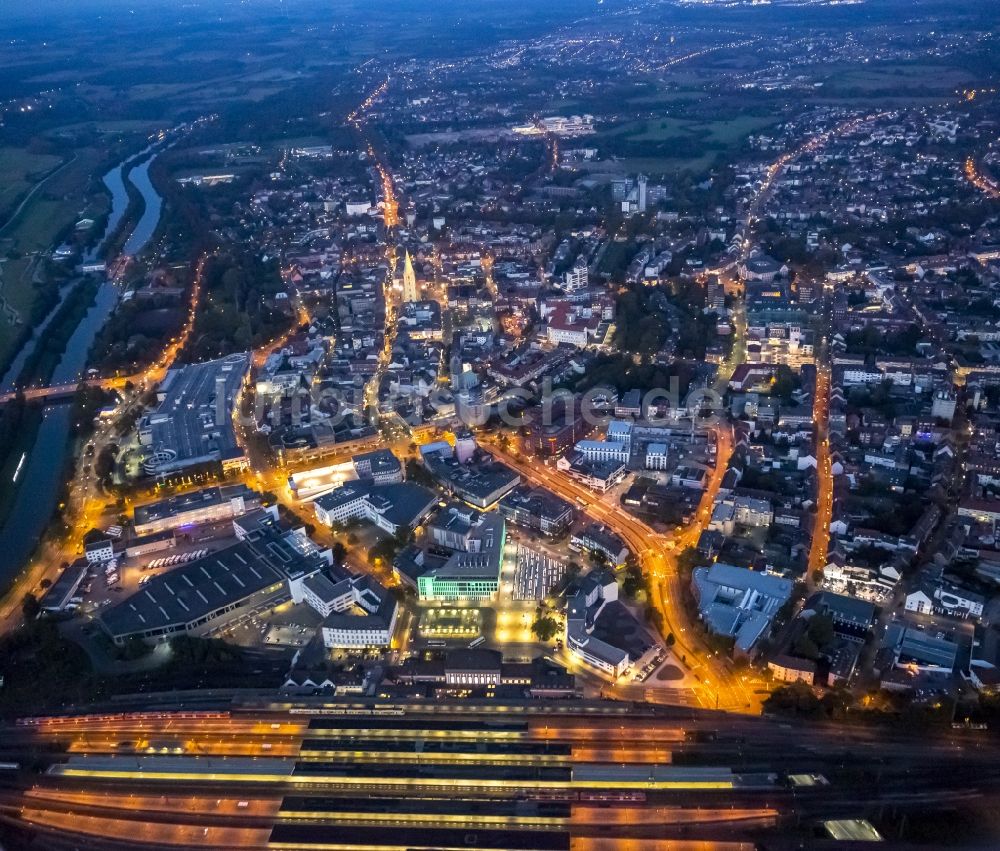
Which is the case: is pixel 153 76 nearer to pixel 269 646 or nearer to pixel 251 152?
pixel 251 152

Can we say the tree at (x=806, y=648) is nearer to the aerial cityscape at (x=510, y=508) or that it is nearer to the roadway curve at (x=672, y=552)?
the aerial cityscape at (x=510, y=508)

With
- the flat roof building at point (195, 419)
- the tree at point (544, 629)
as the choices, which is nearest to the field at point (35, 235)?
the flat roof building at point (195, 419)

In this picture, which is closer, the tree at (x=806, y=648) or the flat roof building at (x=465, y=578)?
the tree at (x=806, y=648)

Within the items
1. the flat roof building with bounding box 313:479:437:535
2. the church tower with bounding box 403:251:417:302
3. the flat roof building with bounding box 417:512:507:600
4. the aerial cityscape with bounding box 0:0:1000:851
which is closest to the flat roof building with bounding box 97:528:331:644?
the aerial cityscape with bounding box 0:0:1000:851

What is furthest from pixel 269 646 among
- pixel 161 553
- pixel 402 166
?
pixel 402 166

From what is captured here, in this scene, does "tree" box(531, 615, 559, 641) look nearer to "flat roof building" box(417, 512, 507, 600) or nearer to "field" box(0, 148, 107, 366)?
"flat roof building" box(417, 512, 507, 600)

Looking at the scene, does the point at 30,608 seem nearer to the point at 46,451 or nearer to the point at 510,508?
the point at 46,451
